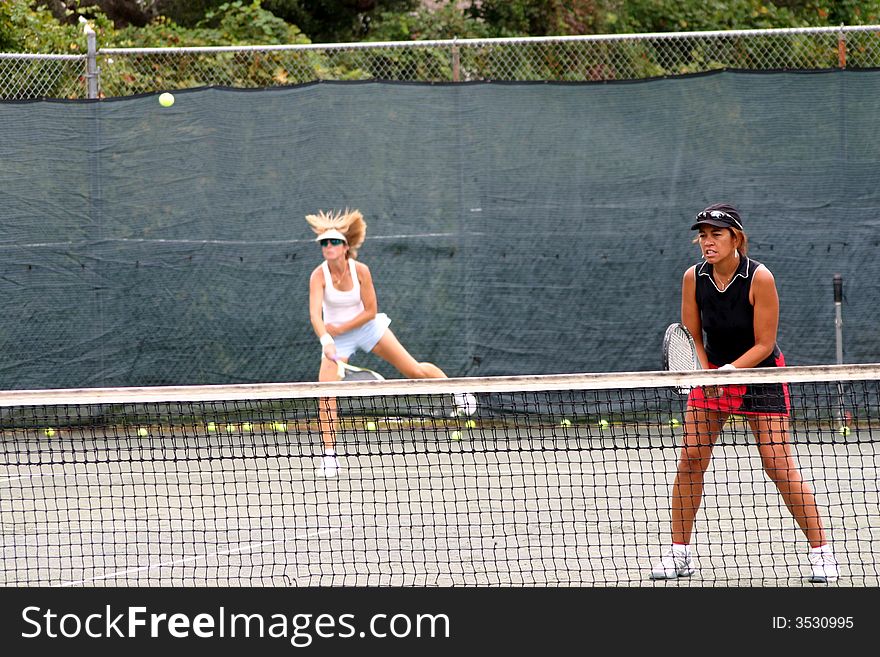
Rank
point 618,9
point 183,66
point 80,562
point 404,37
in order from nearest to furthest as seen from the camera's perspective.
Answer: point 80,562, point 183,66, point 404,37, point 618,9

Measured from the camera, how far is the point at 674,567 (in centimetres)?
470

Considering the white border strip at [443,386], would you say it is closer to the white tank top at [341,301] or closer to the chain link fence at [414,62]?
the white tank top at [341,301]

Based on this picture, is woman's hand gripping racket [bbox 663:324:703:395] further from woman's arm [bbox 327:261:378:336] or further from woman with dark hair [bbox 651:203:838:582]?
woman's arm [bbox 327:261:378:336]

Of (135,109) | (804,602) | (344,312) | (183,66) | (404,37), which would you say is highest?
(404,37)

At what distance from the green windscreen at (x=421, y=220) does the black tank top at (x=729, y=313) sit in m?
4.07

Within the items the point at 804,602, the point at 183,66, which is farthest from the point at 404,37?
the point at 804,602

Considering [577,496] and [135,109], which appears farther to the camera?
[135,109]

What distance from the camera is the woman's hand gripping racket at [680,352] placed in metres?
4.78

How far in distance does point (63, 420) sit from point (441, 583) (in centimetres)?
513

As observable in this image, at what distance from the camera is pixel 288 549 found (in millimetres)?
5355

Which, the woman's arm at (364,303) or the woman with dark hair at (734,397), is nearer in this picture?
the woman with dark hair at (734,397)

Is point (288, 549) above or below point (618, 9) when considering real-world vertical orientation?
below

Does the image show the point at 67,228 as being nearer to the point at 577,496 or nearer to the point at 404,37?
the point at 577,496

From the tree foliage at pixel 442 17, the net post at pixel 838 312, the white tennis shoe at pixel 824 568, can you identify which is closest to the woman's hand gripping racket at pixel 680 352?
the white tennis shoe at pixel 824 568
